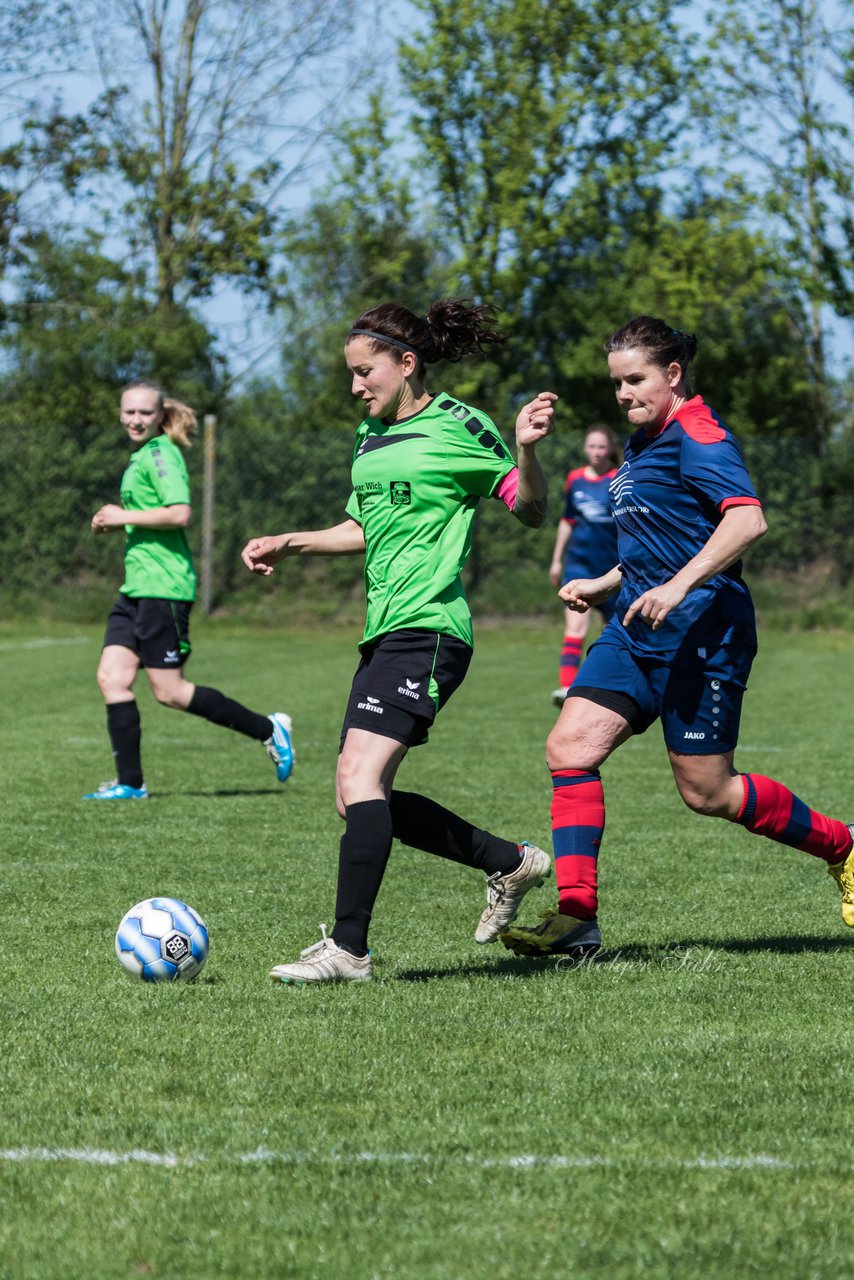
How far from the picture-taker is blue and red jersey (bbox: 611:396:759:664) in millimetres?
4852

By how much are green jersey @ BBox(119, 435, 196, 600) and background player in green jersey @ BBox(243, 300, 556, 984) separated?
3.61 metres

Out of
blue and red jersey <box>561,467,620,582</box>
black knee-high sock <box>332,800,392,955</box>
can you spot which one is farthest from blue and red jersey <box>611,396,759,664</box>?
blue and red jersey <box>561,467,620,582</box>

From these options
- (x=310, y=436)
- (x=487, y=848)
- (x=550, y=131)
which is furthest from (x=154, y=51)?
(x=487, y=848)

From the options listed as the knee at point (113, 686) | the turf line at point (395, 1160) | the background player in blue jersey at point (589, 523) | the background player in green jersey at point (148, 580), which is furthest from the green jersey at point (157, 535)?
the turf line at point (395, 1160)

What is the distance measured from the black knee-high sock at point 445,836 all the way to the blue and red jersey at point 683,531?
726mm

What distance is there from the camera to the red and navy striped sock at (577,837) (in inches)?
194

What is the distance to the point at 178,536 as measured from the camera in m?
8.78

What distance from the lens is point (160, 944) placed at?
463 centimetres

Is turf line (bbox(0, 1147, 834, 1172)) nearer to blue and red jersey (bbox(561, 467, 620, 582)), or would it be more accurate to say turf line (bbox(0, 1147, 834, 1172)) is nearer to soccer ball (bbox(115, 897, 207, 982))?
soccer ball (bbox(115, 897, 207, 982))

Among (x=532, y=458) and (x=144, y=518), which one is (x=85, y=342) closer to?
(x=144, y=518)

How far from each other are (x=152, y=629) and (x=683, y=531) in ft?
14.1

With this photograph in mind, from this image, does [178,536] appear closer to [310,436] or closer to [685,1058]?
[685,1058]

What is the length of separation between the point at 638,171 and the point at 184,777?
76.4 feet

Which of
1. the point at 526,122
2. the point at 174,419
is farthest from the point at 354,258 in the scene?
the point at 174,419
